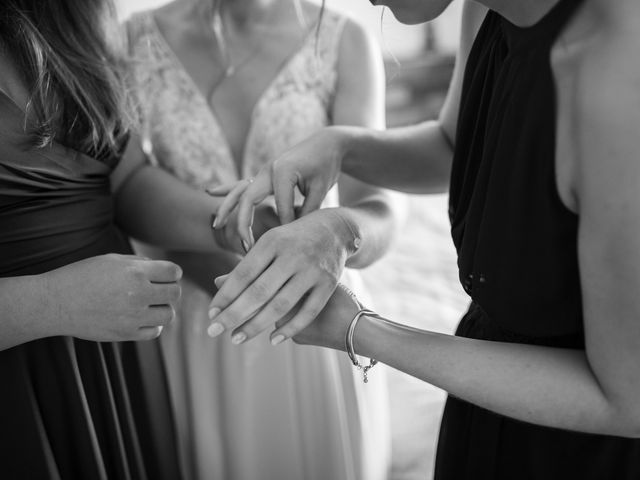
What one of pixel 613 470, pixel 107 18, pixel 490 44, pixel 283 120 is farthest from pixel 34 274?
pixel 613 470

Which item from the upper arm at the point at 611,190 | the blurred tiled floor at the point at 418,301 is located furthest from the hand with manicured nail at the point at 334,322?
the blurred tiled floor at the point at 418,301

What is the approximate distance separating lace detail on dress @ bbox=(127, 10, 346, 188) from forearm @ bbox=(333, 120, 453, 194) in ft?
0.93

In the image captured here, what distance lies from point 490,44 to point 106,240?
72 centimetres

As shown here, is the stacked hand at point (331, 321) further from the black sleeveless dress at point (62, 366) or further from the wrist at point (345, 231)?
the black sleeveless dress at point (62, 366)

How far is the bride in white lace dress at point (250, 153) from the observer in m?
1.38

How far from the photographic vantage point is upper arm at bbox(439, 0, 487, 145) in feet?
3.46

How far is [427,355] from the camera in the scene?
2.68 ft

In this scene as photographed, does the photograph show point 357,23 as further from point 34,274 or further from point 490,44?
point 34,274

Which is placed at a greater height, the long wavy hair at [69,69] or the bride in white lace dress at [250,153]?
the long wavy hair at [69,69]

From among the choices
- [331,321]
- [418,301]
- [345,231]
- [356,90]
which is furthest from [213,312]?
[418,301]

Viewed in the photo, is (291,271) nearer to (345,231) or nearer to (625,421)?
(345,231)

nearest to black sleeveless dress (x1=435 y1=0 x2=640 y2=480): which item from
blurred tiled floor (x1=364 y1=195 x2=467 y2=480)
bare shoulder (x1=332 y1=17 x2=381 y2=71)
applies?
bare shoulder (x1=332 y1=17 x2=381 y2=71)

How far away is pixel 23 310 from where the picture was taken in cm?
91

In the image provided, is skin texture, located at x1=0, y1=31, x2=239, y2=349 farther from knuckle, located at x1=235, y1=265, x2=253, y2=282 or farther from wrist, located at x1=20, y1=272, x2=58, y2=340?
knuckle, located at x1=235, y1=265, x2=253, y2=282
